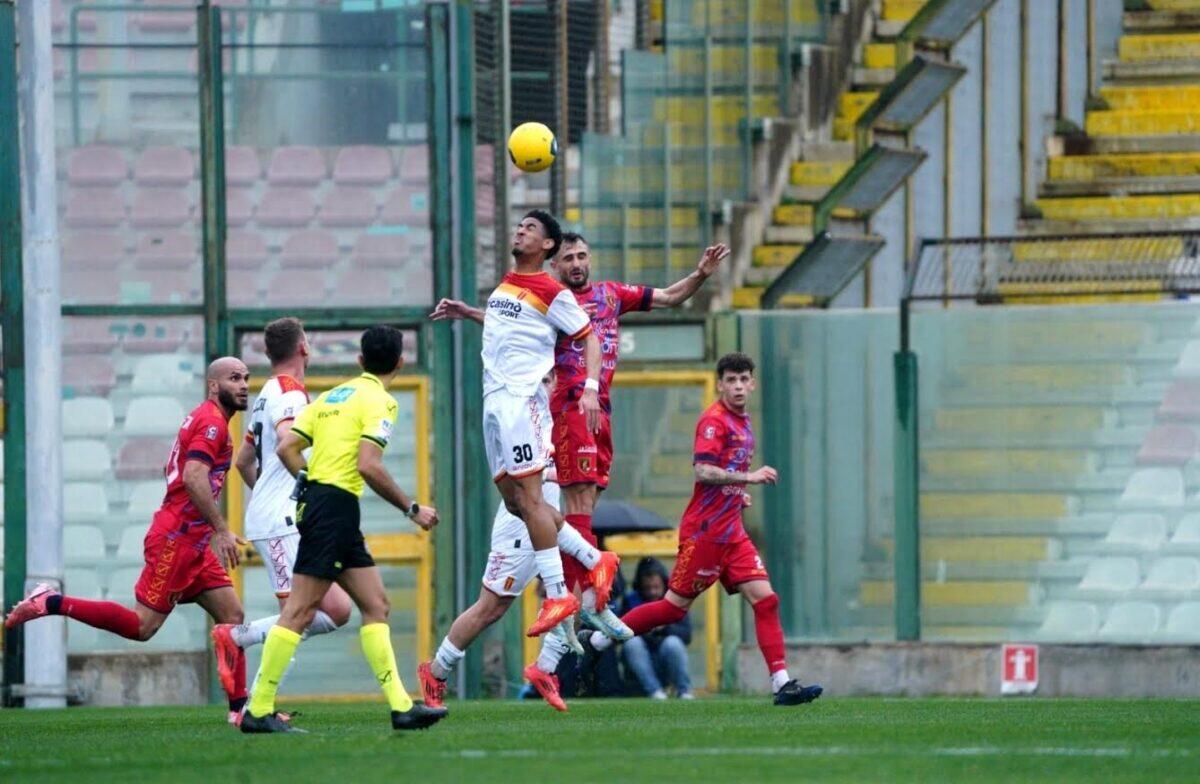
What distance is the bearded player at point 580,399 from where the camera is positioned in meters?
13.3

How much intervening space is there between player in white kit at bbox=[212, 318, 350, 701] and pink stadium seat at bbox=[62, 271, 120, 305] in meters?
6.94

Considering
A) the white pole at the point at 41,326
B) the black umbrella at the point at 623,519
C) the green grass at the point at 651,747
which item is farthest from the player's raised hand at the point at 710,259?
the white pole at the point at 41,326

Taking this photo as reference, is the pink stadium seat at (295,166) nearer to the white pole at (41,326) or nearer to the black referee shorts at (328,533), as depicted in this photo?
the white pole at (41,326)

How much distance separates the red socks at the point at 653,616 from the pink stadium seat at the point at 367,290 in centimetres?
627

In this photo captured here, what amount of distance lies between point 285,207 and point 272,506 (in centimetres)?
730

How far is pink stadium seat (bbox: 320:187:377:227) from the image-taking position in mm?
20562

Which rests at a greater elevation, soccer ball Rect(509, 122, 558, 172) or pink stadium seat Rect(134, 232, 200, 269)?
soccer ball Rect(509, 122, 558, 172)

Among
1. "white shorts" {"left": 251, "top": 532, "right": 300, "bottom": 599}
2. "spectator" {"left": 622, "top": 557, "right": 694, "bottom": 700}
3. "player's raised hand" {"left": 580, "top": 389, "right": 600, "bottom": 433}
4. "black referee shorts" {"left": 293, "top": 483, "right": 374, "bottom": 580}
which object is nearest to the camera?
"black referee shorts" {"left": 293, "top": 483, "right": 374, "bottom": 580}

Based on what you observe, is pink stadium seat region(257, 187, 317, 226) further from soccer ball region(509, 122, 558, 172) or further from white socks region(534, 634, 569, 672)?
white socks region(534, 634, 569, 672)

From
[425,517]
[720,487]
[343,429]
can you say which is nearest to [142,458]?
[720,487]

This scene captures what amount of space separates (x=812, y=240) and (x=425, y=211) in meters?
3.14

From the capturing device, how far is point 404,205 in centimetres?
2055

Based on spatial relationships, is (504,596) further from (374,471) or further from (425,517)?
(374,471)

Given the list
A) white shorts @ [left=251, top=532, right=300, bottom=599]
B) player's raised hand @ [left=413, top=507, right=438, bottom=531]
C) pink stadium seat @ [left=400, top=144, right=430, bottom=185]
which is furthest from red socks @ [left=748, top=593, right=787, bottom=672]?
pink stadium seat @ [left=400, top=144, right=430, bottom=185]
